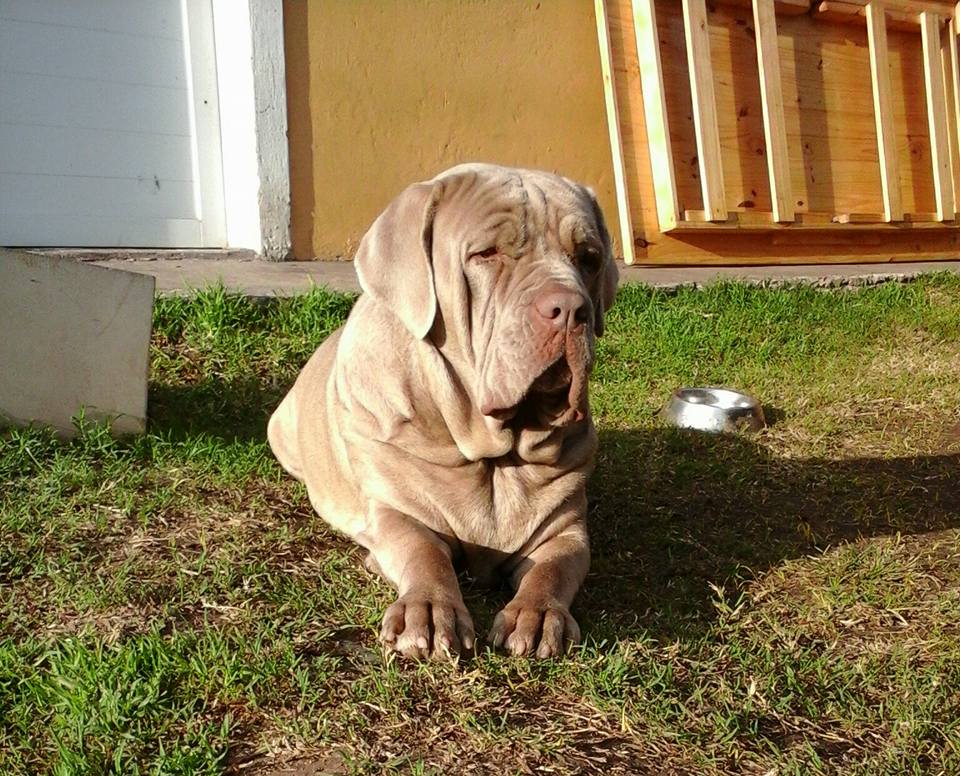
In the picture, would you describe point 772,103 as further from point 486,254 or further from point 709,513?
point 486,254

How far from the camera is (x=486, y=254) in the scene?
9.66 feet

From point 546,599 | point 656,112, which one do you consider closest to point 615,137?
point 656,112

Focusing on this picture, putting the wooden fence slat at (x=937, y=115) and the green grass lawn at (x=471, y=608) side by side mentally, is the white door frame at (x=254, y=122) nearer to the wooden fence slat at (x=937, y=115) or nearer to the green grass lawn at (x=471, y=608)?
the green grass lawn at (x=471, y=608)

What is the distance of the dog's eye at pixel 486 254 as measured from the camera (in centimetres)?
293

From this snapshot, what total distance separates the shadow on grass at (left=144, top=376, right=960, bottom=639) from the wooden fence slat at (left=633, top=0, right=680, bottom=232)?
290 cm

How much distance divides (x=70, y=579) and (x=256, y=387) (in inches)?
76.4

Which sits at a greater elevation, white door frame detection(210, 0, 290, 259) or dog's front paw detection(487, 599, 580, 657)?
white door frame detection(210, 0, 290, 259)

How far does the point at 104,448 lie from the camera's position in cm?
376

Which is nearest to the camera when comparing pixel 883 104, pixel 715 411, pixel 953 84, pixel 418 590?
pixel 418 590

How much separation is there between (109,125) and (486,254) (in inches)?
162

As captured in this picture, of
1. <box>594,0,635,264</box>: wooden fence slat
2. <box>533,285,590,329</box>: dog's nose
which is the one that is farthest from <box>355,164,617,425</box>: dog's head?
<box>594,0,635,264</box>: wooden fence slat

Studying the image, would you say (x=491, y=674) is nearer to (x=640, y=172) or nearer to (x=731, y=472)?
(x=731, y=472)

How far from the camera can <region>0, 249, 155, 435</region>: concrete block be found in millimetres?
3730

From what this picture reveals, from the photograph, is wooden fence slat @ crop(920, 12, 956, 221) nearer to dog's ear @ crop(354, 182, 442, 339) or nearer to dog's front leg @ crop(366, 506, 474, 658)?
dog's ear @ crop(354, 182, 442, 339)
